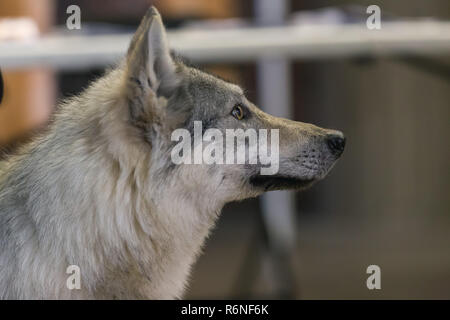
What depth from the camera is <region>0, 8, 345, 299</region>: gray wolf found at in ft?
4.13

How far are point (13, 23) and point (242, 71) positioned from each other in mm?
1922

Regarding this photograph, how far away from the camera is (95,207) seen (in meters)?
1.28

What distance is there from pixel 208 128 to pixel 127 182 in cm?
21

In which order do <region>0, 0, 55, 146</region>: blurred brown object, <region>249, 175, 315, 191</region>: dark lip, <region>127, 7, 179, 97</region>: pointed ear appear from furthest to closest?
1. <region>0, 0, 55, 146</region>: blurred brown object
2. <region>249, 175, 315, 191</region>: dark lip
3. <region>127, 7, 179, 97</region>: pointed ear

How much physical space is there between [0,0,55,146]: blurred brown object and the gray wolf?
1306mm

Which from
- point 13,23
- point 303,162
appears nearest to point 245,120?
point 303,162

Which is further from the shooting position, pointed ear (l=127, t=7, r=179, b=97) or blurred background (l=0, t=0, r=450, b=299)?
blurred background (l=0, t=0, r=450, b=299)

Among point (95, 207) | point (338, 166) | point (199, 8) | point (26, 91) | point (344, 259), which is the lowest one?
point (344, 259)

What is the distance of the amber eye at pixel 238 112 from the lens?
1445 mm

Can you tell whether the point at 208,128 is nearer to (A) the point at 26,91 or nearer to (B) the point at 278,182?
(B) the point at 278,182

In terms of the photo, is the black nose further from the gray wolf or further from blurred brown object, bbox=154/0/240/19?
blurred brown object, bbox=154/0/240/19

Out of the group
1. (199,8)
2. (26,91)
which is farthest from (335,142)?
(199,8)

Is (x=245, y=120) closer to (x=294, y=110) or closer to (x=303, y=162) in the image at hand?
(x=303, y=162)

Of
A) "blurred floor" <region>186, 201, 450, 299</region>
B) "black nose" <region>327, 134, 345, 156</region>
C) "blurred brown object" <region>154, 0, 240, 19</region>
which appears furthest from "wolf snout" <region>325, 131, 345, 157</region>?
"blurred floor" <region>186, 201, 450, 299</region>
